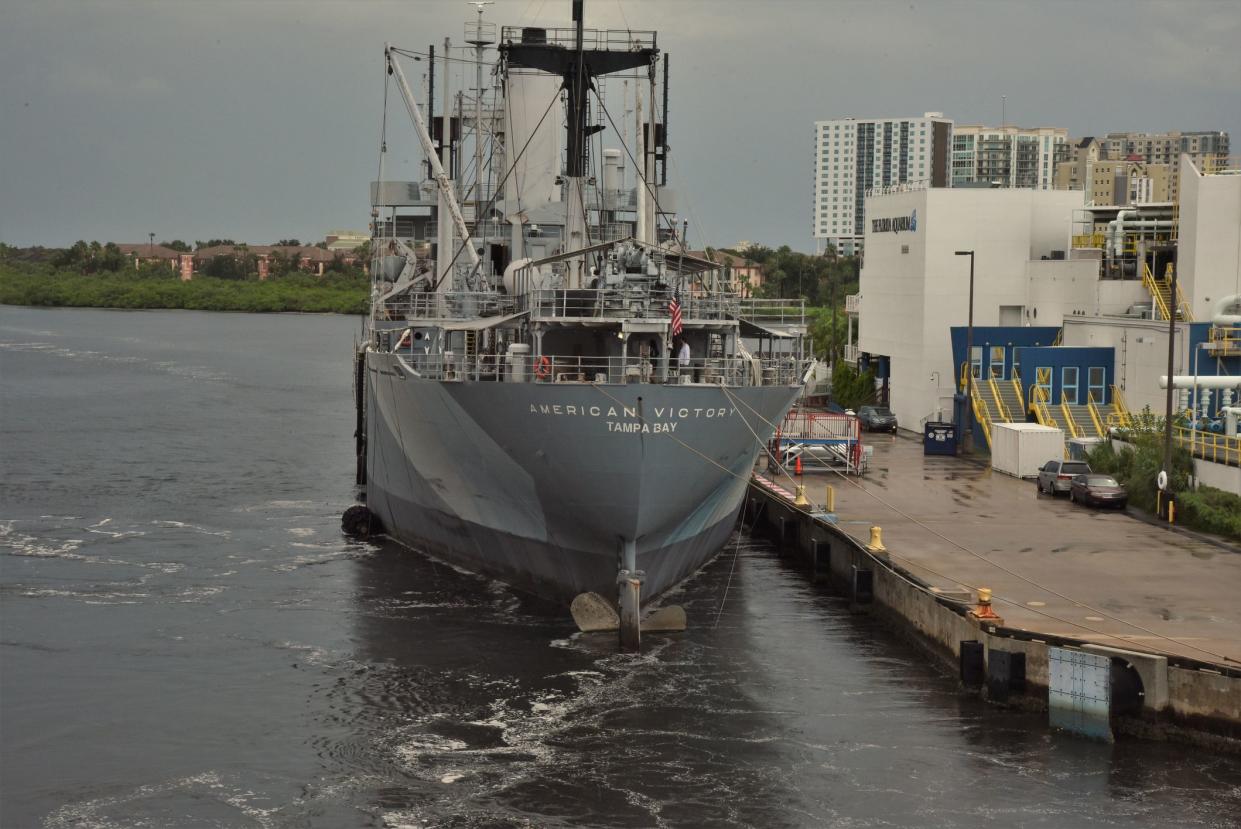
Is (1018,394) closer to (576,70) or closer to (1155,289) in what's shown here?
(1155,289)

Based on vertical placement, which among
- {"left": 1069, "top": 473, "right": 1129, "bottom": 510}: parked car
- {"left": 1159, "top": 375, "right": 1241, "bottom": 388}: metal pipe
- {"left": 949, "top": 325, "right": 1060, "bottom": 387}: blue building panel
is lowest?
{"left": 1069, "top": 473, "right": 1129, "bottom": 510}: parked car

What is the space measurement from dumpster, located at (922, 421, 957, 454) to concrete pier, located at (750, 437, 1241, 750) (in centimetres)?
427

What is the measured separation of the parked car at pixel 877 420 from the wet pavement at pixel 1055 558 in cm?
1112

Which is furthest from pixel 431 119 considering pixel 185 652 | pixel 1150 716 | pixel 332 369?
pixel 332 369

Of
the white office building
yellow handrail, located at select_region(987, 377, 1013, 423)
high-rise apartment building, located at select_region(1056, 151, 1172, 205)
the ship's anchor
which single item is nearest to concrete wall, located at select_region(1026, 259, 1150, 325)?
the white office building

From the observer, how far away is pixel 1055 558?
28797mm

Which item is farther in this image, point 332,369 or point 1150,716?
point 332,369

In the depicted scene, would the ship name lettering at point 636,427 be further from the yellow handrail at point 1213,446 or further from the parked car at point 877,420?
the parked car at point 877,420

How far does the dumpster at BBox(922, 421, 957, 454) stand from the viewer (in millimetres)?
45094

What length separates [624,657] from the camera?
26.1 meters

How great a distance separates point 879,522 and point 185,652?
48.1ft

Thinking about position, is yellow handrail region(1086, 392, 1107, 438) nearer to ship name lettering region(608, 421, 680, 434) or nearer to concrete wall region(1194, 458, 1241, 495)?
concrete wall region(1194, 458, 1241, 495)

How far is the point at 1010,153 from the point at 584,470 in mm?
102109

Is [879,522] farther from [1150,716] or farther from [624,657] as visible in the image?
[1150,716]
